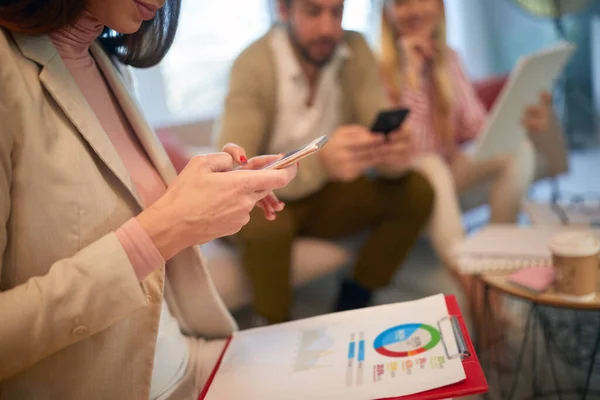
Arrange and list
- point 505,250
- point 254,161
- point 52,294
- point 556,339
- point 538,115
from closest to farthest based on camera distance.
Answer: point 52,294
point 254,161
point 505,250
point 556,339
point 538,115

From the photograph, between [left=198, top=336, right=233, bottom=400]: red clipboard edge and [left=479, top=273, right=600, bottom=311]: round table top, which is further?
[left=479, top=273, right=600, bottom=311]: round table top

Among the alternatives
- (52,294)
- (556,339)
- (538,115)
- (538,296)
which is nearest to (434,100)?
(538,115)

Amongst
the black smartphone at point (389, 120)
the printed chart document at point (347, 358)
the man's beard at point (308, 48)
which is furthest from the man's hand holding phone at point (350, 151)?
the printed chart document at point (347, 358)

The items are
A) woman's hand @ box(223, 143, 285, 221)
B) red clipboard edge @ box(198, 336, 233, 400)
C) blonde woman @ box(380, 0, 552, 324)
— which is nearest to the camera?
red clipboard edge @ box(198, 336, 233, 400)

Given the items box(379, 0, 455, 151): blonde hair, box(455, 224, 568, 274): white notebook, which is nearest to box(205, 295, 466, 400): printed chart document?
box(455, 224, 568, 274): white notebook

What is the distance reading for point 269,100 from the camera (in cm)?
170

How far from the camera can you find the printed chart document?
671mm

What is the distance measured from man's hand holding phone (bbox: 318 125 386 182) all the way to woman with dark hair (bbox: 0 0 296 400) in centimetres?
85

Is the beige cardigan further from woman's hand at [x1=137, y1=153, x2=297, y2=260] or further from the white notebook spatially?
woman's hand at [x1=137, y1=153, x2=297, y2=260]

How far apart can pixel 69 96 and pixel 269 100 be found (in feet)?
3.37

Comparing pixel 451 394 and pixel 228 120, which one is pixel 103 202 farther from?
pixel 228 120

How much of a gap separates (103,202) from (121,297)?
126mm

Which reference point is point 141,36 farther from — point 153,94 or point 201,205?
point 153,94

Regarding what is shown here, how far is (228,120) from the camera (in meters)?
1.61
